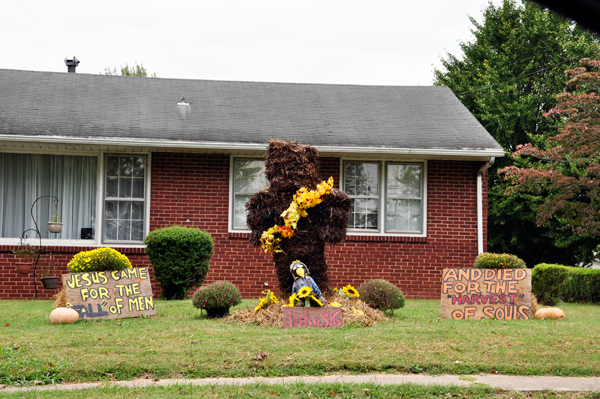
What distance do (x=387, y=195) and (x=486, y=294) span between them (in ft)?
13.9

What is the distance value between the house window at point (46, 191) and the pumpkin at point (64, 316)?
15.1 feet

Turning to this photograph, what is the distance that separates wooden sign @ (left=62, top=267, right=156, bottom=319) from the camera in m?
Result: 8.52

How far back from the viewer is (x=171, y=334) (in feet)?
23.1

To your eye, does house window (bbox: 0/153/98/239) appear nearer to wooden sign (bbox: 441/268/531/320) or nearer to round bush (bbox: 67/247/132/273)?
round bush (bbox: 67/247/132/273)

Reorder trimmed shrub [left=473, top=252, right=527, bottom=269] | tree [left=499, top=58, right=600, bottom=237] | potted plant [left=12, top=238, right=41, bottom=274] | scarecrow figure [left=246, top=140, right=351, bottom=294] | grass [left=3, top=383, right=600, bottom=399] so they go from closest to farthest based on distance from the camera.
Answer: grass [left=3, top=383, right=600, bottom=399]
scarecrow figure [left=246, top=140, right=351, bottom=294]
trimmed shrub [left=473, top=252, right=527, bottom=269]
potted plant [left=12, top=238, right=41, bottom=274]
tree [left=499, top=58, right=600, bottom=237]

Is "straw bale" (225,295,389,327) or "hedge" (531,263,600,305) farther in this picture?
"hedge" (531,263,600,305)

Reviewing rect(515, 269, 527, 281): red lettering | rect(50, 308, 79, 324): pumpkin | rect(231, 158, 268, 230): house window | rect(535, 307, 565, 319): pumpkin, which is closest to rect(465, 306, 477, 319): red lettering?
rect(515, 269, 527, 281): red lettering

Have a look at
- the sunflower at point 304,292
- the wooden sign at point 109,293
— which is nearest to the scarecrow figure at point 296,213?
the sunflower at point 304,292

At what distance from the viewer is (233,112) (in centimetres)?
1373

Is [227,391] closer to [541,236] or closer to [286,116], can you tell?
[286,116]

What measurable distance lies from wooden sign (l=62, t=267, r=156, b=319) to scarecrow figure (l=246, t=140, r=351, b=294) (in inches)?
72.8

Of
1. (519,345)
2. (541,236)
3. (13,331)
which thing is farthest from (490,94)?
(13,331)

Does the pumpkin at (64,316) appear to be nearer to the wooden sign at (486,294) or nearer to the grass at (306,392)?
the grass at (306,392)

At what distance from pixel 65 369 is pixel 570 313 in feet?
27.3
